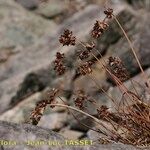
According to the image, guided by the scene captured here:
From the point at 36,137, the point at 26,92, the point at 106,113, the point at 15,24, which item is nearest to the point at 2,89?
the point at 26,92

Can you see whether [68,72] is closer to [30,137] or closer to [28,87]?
[28,87]

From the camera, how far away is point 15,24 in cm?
1325

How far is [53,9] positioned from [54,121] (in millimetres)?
8866

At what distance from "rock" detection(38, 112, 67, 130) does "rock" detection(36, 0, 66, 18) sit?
8215 millimetres

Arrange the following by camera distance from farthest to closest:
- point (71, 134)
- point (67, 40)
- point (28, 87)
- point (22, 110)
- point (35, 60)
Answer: point (35, 60) → point (28, 87) → point (22, 110) → point (71, 134) → point (67, 40)

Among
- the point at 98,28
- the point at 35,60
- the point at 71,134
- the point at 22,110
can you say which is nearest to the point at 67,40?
the point at 98,28

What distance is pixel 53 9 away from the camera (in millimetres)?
16641

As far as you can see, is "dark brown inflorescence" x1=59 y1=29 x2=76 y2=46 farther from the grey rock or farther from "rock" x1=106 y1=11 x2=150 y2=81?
the grey rock

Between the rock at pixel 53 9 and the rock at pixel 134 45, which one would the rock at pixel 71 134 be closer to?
the rock at pixel 134 45

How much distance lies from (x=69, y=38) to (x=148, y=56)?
4.19 meters

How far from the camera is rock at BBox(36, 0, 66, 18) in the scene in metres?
16.4

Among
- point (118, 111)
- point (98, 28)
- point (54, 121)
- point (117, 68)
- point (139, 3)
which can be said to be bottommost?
point (118, 111)

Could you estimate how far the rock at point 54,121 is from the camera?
797cm

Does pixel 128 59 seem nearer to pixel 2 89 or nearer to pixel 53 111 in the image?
pixel 53 111
